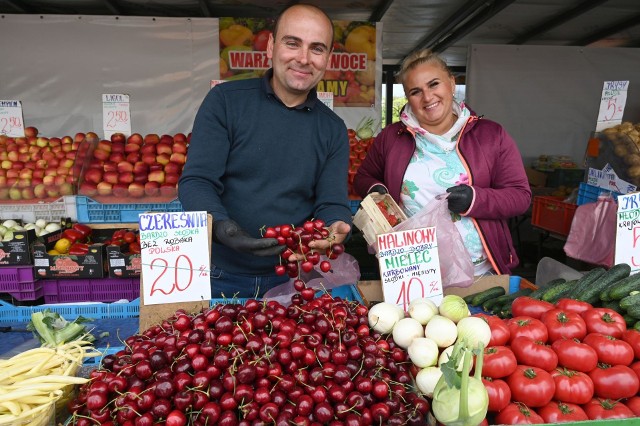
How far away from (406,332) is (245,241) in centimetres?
67

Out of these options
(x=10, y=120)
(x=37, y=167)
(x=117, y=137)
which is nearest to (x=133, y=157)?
(x=117, y=137)

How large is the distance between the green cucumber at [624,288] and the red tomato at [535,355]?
0.61m

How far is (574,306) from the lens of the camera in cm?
182

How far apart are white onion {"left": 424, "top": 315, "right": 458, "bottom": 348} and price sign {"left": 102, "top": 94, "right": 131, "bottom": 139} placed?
4004mm

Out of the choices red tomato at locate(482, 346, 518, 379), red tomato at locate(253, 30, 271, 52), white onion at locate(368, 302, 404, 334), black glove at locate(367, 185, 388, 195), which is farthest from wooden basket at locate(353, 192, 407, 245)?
red tomato at locate(253, 30, 271, 52)

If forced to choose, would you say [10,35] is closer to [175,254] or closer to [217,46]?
[217,46]

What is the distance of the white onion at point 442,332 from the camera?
1.59 metres

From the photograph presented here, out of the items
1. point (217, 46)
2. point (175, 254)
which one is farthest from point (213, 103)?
point (217, 46)

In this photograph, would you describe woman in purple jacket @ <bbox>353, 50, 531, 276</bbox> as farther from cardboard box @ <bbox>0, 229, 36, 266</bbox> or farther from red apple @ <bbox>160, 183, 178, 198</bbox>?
cardboard box @ <bbox>0, 229, 36, 266</bbox>

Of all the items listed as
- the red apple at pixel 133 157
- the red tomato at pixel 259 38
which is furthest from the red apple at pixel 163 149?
the red tomato at pixel 259 38

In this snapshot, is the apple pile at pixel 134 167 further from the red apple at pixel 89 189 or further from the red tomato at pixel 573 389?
the red tomato at pixel 573 389

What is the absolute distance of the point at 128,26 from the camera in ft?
19.6

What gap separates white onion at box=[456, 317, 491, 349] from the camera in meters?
1.56

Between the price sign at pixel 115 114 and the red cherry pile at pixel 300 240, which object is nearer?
the red cherry pile at pixel 300 240
